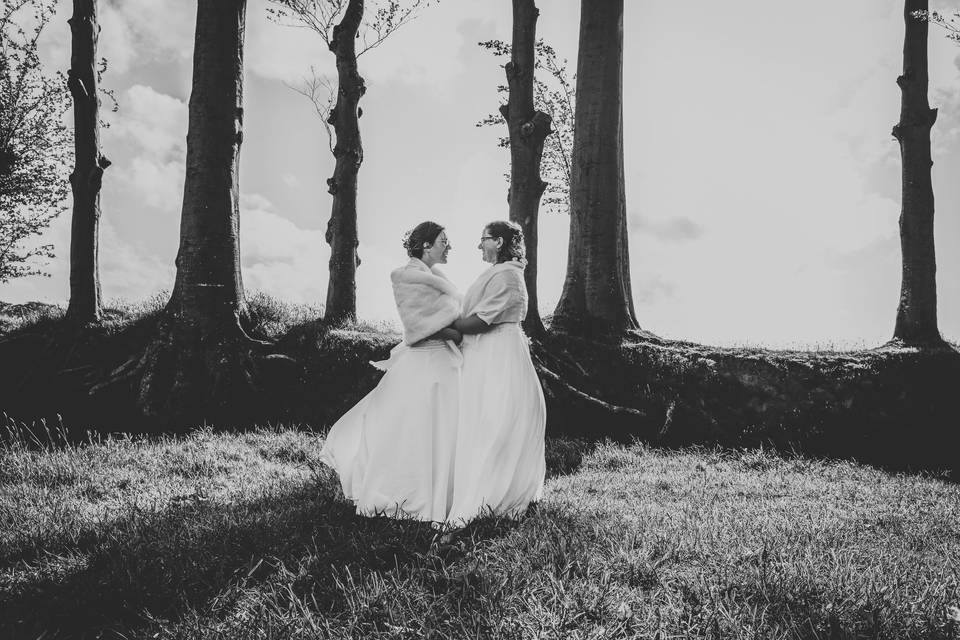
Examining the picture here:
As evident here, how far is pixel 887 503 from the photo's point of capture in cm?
660

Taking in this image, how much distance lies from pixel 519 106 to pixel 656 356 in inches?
192

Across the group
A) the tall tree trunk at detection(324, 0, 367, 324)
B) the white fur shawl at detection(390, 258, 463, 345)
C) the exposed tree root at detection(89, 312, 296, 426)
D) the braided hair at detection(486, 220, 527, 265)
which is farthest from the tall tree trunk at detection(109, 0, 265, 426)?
the braided hair at detection(486, 220, 527, 265)

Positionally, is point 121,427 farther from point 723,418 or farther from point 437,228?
point 723,418

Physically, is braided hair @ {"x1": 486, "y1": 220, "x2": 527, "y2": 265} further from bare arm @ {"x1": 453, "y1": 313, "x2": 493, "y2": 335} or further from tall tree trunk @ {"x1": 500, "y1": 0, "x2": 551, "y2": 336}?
tall tree trunk @ {"x1": 500, "y1": 0, "x2": 551, "y2": 336}

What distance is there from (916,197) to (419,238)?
40.2ft

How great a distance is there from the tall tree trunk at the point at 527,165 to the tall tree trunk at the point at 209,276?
4384mm

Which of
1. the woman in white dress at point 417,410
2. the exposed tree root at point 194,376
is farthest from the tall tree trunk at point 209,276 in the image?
the woman in white dress at point 417,410

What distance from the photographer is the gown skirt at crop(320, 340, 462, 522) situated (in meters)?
5.23

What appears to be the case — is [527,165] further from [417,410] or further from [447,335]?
[417,410]

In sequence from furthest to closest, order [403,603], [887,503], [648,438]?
1. [648,438]
2. [887,503]
3. [403,603]

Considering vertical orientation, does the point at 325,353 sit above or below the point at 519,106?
below

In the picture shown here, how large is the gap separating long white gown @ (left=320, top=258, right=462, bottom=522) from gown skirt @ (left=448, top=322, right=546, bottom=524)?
5.3 inches

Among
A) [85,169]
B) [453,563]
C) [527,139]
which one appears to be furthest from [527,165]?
[85,169]

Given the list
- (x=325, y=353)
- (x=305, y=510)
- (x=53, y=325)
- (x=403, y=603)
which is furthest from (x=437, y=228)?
(x=53, y=325)
